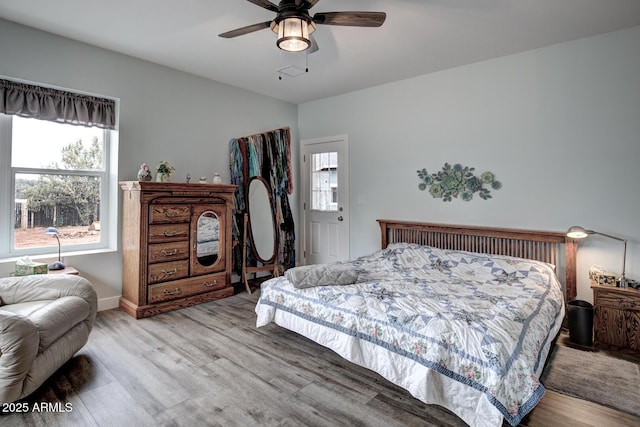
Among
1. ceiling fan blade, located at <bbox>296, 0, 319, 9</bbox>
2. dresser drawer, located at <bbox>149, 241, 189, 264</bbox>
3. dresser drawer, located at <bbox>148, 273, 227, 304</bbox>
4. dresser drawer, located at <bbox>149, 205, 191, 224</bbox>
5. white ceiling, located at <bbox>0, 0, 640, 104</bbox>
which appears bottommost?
dresser drawer, located at <bbox>148, 273, 227, 304</bbox>

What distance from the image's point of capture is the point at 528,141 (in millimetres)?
3455

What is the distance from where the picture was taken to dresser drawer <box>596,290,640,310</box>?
8.78 feet

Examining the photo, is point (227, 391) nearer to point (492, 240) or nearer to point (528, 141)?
point (492, 240)

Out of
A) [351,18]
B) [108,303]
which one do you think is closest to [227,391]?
[108,303]

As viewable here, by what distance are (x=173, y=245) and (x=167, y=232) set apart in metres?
0.15

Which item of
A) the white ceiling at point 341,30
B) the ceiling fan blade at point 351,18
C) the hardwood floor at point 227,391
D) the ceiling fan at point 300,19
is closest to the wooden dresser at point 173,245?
the hardwood floor at point 227,391

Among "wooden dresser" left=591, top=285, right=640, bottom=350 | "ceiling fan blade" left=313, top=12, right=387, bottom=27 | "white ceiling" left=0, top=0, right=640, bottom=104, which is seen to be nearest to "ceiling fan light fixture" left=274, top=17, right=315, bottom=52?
"ceiling fan blade" left=313, top=12, right=387, bottom=27

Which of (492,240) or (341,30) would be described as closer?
(341,30)

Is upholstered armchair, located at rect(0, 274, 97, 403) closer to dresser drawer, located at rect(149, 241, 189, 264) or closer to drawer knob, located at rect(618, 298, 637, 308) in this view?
dresser drawer, located at rect(149, 241, 189, 264)

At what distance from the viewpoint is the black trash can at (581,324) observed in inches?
111

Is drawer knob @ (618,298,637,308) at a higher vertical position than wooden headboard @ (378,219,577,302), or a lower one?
lower

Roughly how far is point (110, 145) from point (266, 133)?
6.32ft

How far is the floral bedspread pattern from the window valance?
2.52 m

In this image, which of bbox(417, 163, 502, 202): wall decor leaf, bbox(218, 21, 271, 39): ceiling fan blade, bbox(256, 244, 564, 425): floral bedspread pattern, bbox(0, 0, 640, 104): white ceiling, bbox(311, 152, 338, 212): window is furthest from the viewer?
bbox(311, 152, 338, 212): window
